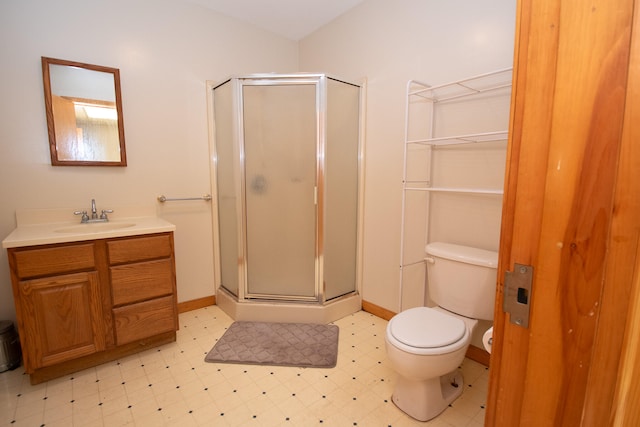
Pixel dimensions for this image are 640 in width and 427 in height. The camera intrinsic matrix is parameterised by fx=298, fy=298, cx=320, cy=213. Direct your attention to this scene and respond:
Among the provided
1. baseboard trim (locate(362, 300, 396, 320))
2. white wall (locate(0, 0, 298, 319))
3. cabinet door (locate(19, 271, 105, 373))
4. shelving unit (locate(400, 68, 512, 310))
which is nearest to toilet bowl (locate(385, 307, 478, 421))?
shelving unit (locate(400, 68, 512, 310))

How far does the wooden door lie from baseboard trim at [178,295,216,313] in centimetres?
251

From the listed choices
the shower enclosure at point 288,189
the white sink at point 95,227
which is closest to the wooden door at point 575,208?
the shower enclosure at point 288,189

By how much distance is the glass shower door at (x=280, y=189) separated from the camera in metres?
2.25

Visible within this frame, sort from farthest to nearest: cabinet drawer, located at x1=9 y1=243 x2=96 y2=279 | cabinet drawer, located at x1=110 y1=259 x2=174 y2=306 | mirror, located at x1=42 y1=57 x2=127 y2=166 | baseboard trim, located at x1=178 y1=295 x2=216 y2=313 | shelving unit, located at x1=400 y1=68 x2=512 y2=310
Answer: baseboard trim, located at x1=178 y1=295 x2=216 y2=313 < mirror, located at x1=42 y1=57 x2=127 y2=166 < cabinet drawer, located at x1=110 y1=259 x2=174 y2=306 < shelving unit, located at x1=400 y1=68 x2=512 y2=310 < cabinet drawer, located at x1=9 y1=243 x2=96 y2=279

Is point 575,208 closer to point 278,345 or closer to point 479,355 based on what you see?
point 479,355

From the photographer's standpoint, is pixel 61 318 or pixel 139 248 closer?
pixel 61 318

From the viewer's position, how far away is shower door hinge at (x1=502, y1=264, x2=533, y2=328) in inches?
19.4

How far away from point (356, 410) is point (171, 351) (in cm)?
126

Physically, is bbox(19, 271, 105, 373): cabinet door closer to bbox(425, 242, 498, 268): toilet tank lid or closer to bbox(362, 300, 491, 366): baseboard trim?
bbox(362, 300, 491, 366): baseboard trim

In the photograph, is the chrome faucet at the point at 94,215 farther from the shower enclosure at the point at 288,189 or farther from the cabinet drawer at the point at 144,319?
the shower enclosure at the point at 288,189

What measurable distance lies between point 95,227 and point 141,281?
19.8 inches

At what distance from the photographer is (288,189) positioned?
2.32 metres

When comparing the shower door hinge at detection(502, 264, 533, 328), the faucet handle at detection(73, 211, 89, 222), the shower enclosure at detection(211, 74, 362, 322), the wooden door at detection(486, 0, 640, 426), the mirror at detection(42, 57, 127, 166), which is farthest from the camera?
the shower enclosure at detection(211, 74, 362, 322)

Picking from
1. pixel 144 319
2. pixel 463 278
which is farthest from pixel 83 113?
pixel 463 278
